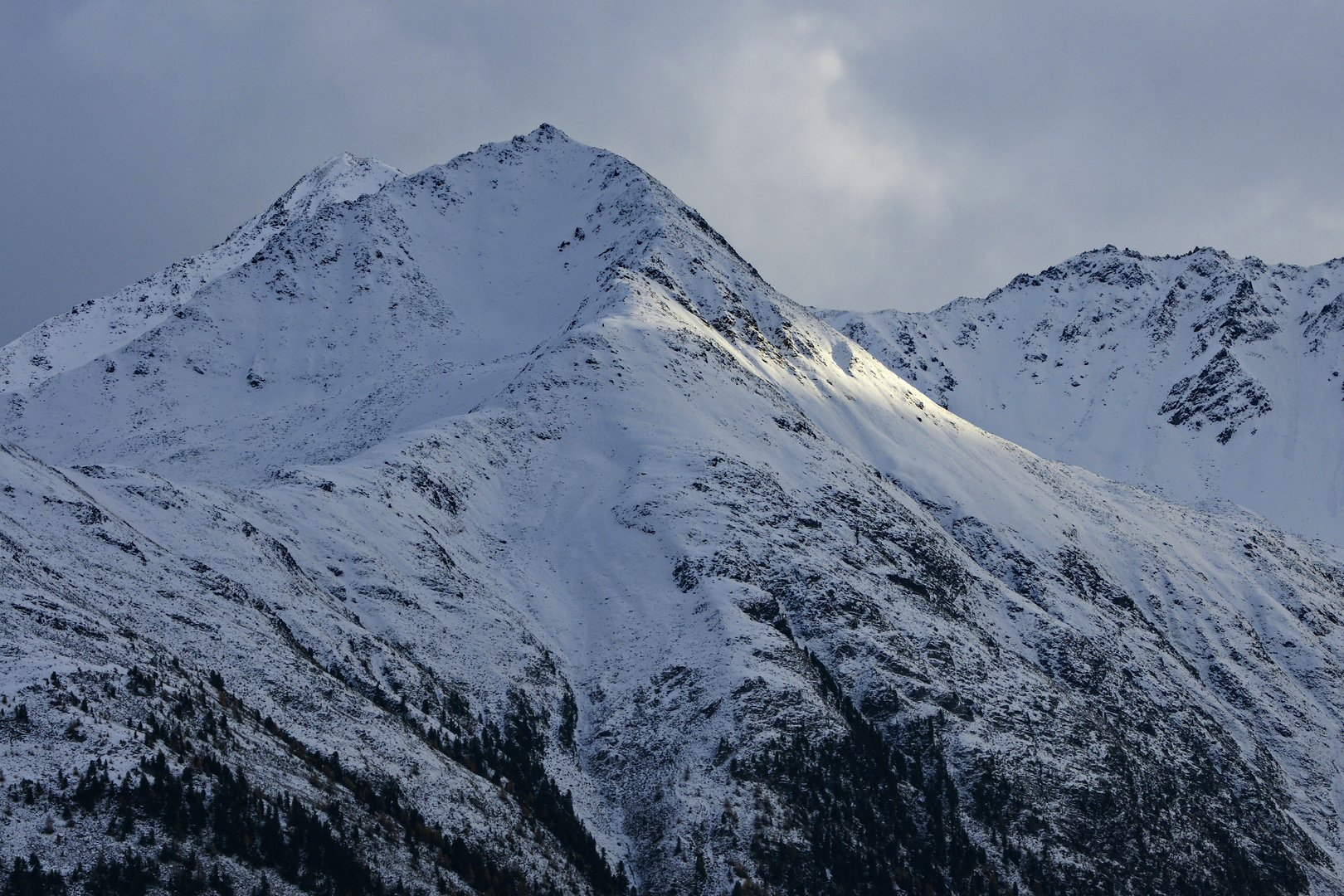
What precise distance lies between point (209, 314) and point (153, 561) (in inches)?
3648

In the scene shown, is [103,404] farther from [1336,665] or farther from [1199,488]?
[1199,488]

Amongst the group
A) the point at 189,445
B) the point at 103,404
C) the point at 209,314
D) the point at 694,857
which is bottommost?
the point at 694,857

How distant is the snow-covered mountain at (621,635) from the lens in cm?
4078

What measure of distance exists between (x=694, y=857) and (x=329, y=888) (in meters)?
20.7

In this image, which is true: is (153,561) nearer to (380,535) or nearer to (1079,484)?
(380,535)

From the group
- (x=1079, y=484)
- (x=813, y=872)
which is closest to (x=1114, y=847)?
(x=813, y=872)

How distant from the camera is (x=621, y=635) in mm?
67500

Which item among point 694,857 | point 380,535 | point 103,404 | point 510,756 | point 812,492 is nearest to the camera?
point 694,857

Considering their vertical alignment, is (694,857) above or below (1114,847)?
above

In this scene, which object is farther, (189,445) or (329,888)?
(189,445)

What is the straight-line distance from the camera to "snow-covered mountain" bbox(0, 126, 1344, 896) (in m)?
40.8

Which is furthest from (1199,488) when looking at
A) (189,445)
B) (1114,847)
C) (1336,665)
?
(189,445)

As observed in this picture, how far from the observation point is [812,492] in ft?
281

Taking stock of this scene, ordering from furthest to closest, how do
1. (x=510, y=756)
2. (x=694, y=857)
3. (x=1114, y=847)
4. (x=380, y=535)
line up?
(x=380, y=535), (x=1114, y=847), (x=510, y=756), (x=694, y=857)
